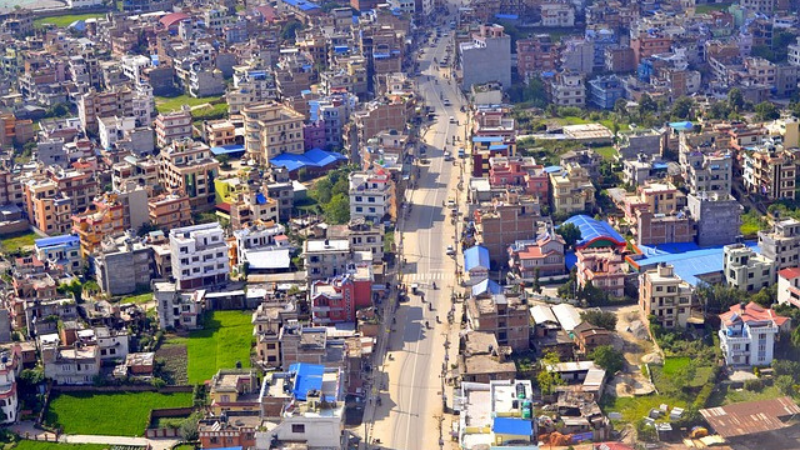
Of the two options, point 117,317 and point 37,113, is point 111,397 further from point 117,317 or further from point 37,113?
point 37,113

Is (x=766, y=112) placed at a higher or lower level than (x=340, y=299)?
higher

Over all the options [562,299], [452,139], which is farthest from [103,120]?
[562,299]

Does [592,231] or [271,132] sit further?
[271,132]

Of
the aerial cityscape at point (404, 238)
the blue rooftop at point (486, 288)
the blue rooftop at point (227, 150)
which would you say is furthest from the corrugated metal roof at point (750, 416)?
the blue rooftop at point (227, 150)

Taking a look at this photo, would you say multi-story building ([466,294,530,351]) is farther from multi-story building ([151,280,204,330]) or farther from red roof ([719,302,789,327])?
multi-story building ([151,280,204,330])

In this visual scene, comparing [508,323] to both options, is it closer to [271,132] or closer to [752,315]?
[752,315]

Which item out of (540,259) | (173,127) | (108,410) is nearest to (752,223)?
(540,259)
